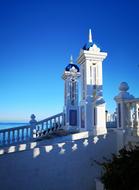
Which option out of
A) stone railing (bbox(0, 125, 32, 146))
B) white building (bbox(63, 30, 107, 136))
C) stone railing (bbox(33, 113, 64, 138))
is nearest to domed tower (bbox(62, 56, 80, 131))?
stone railing (bbox(33, 113, 64, 138))

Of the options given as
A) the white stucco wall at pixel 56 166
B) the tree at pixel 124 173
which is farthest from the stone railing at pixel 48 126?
the tree at pixel 124 173

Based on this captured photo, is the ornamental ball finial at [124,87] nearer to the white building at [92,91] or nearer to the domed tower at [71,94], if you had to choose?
the white building at [92,91]

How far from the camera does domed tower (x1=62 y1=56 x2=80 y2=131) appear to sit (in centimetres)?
1061

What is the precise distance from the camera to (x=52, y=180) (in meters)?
5.31

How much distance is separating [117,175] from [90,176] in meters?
2.70

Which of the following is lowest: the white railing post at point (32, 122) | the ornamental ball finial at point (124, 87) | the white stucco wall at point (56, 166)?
the white stucco wall at point (56, 166)

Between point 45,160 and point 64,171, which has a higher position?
point 45,160

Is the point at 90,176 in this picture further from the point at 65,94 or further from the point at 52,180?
the point at 65,94

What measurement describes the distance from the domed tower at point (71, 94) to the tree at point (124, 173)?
7.04 metres

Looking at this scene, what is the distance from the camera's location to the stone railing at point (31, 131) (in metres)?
8.55

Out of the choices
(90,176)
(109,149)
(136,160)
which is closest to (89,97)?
(109,149)

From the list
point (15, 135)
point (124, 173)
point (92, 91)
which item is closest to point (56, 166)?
point (124, 173)

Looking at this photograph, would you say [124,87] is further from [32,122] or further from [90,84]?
[32,122]

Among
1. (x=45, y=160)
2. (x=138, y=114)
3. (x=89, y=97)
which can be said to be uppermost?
(x=89, y=97)
